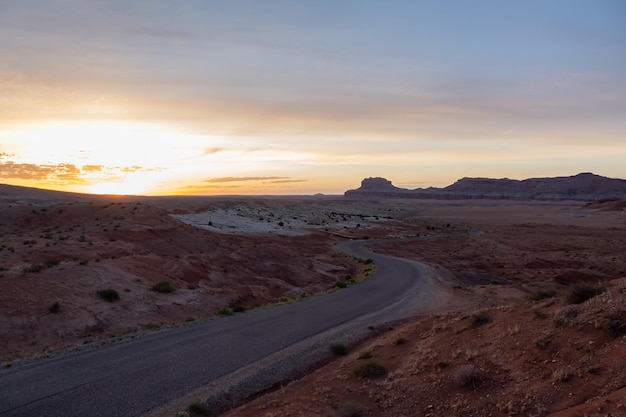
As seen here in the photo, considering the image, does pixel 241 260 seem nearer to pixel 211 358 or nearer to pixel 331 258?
pixel 331 258

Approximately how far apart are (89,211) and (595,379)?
5028cm

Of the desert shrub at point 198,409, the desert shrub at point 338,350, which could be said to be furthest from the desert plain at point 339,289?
the desert shrub at point 198,409

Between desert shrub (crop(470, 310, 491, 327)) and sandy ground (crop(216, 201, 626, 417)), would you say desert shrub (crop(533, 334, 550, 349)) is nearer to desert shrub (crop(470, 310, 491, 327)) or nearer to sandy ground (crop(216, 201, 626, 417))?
sandy ground (crop(216, 201, 626, 417))

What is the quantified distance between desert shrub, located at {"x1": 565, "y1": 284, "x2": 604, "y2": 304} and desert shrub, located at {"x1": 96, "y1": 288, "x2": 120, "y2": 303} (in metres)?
18.9

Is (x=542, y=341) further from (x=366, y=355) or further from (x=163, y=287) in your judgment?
(x=163, y=287)

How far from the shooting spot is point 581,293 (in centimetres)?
1273

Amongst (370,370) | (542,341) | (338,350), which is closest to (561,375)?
(542,341)

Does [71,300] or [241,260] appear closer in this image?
[71,300]

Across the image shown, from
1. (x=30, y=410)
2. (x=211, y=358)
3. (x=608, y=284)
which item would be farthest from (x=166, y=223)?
(x=608, y=284)

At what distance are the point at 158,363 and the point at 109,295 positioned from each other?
30.7 ft

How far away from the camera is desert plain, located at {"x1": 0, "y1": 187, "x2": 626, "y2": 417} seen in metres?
9.86

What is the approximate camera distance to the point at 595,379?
8852mm

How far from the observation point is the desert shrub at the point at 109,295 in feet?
72.6

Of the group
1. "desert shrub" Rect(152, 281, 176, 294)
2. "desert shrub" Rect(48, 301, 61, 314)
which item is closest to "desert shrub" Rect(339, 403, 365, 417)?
"desert shrub" Rect(48, 301, 61, 314)
